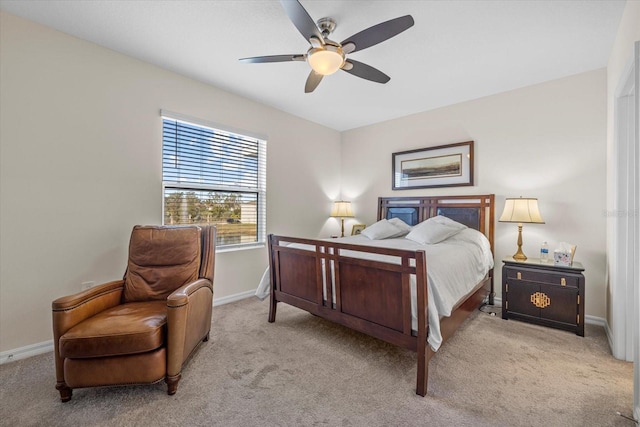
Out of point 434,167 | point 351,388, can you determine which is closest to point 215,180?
point 351,388

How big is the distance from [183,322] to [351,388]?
3.85 ft

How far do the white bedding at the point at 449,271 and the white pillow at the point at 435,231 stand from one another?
0.06 metres

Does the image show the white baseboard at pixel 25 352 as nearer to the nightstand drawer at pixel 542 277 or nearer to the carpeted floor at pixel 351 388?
the carpeted floor at pixel 351 388

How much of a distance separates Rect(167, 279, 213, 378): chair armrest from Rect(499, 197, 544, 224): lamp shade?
3.18 metres

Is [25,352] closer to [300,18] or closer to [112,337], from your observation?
[112,337]

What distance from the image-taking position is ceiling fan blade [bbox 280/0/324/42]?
1.62 m

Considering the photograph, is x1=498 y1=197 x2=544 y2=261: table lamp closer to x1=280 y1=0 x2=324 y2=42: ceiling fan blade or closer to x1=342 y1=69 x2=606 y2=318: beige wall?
x1=342 y1=69 x2=606 y2=318: beige wall

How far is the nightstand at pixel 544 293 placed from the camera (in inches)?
102

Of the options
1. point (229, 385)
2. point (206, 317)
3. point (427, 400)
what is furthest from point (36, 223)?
point (427, 400)

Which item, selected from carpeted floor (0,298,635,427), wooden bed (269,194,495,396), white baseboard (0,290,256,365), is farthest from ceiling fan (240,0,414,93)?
white baseboard (0,290,256,365)

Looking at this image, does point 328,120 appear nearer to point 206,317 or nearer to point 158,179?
point 158,179

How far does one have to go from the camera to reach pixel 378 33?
1.85 meters

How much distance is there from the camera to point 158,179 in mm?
2934

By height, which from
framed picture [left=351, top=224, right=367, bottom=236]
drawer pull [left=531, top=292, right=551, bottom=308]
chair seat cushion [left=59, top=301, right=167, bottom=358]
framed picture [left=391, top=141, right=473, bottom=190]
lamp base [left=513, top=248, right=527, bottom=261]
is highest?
framed picture [left=391, top=141, right=473, bottom=190]
